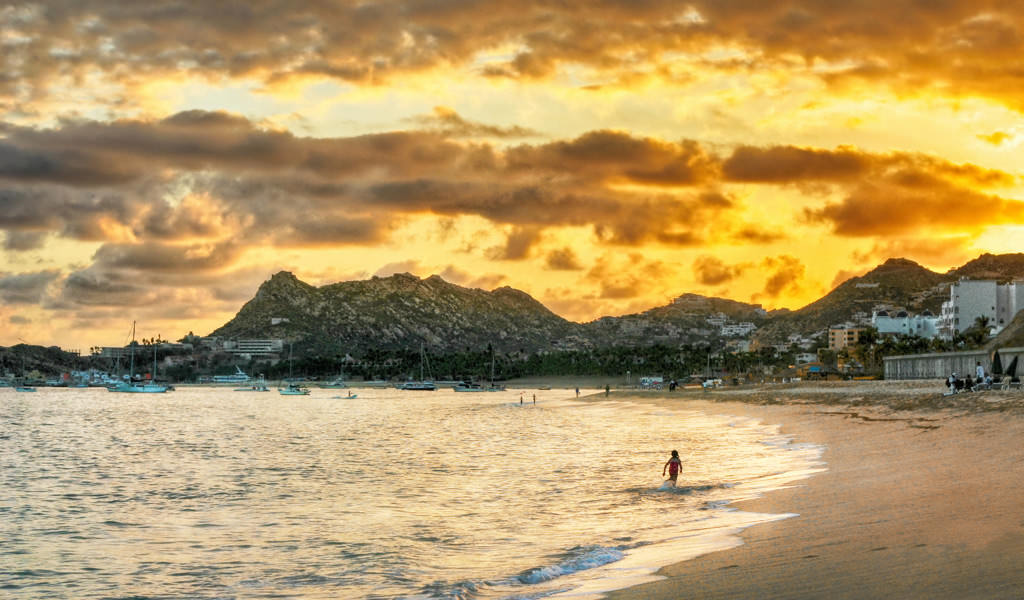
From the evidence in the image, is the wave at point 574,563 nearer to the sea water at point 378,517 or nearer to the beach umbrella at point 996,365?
the sea water at point 378,517

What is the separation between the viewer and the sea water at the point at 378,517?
1872cm

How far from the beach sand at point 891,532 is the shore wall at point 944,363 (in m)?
39.5

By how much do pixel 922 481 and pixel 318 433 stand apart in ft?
212

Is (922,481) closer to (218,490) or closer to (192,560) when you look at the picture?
(192,560)

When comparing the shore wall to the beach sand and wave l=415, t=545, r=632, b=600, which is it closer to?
the beach sand

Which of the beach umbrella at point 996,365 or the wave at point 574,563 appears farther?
the beach umbrella at point 996,365

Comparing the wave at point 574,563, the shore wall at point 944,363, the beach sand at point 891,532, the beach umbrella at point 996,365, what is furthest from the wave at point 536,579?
the beach umbrella at point 996,365

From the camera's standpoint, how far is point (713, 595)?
43.8 ft

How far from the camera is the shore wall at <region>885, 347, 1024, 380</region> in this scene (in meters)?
72.4

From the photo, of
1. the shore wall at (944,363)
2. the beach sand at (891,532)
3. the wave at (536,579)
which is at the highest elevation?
the shore wall at (944,363)

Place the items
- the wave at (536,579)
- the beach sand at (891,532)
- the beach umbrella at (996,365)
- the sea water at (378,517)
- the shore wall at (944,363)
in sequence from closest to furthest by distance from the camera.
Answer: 1. the beach sand at (891,532)
2. the wave at (536,579)
3. the sea water at (378,517)
4. the beach umbrella at (996,365)
5. the shore wall at (944,363)

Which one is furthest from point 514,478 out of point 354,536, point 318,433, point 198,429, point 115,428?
point 115,428

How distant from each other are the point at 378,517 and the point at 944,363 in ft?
256

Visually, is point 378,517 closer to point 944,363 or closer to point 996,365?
point 996,365
